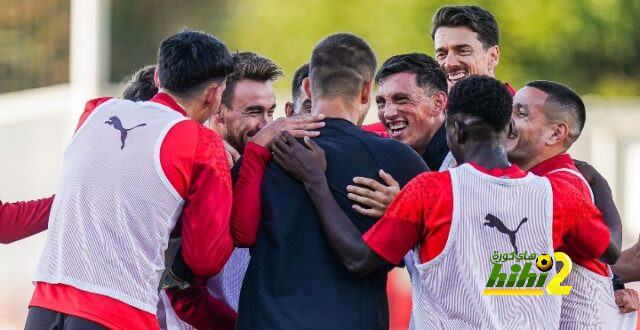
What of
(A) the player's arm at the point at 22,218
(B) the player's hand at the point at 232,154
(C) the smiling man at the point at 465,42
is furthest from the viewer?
(C) the smiling man at the point at 465,42

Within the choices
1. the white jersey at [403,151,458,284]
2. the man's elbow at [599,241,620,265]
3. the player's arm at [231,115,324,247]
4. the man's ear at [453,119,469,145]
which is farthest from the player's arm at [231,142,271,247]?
the man's elbow at [599,241,620,265]

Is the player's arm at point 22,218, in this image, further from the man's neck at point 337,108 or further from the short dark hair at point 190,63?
the man's neck at point 337,108

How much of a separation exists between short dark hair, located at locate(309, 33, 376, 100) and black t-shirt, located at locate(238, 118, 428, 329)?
0.13 metres

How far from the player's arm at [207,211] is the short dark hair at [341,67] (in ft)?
1.62

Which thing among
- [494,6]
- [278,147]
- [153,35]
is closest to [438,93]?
[278,147]

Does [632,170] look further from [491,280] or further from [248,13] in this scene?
[491,280]

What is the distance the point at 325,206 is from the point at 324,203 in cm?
1

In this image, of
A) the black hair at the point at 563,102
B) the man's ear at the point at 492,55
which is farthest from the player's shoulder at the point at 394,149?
the man's ear at the point at 492,55

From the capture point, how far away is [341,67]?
5324 millimetres

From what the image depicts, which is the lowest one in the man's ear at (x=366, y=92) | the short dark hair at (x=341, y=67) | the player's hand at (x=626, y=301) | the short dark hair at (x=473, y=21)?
the player's hand at (x=626, y=301)

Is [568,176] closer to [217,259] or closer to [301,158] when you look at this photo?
[301,158]

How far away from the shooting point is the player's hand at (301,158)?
5203 mm

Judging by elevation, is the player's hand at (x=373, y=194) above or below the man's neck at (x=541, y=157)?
below

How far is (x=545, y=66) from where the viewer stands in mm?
23781
